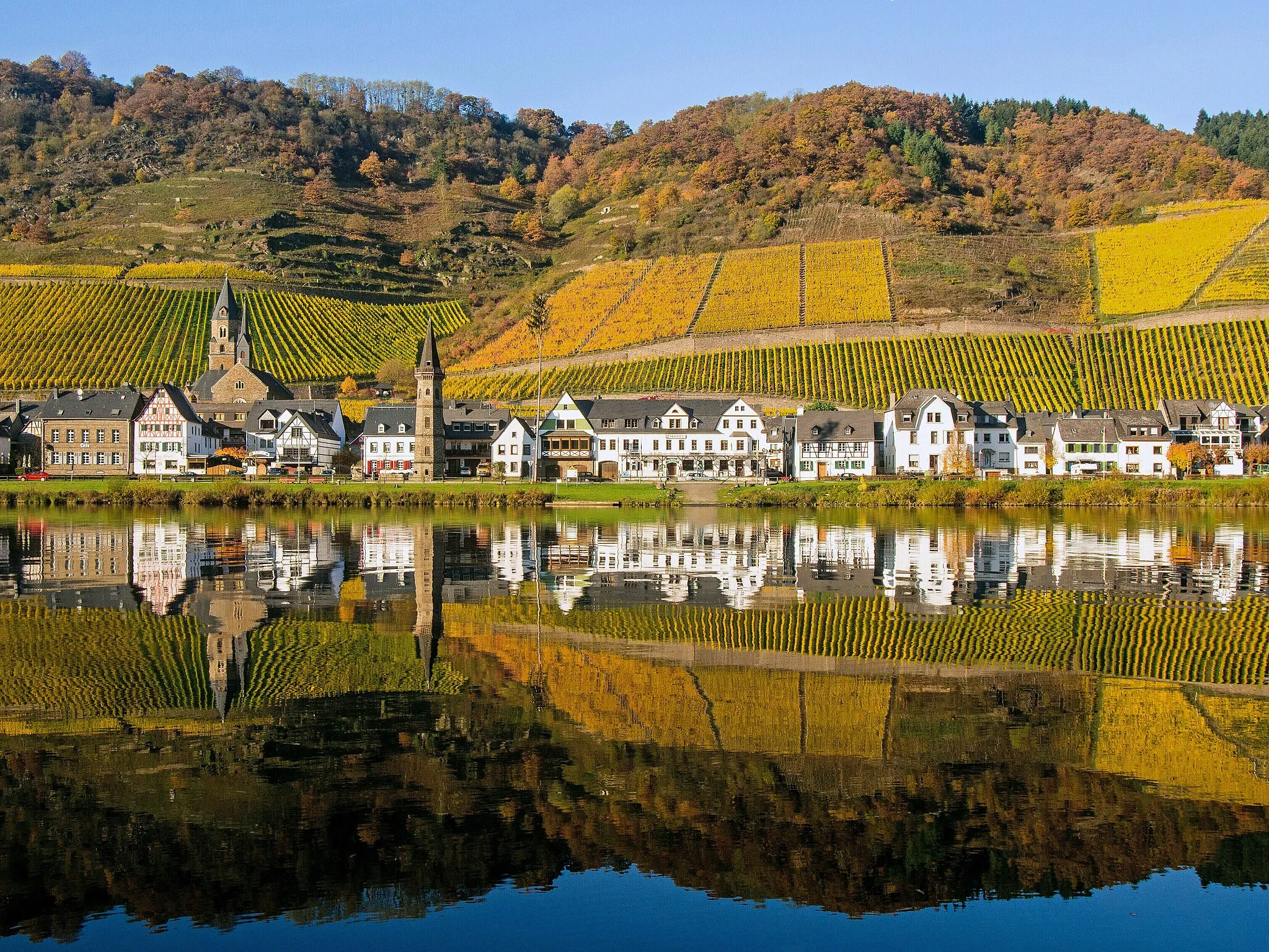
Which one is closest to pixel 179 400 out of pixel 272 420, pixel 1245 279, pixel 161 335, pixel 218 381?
pixel 272 420

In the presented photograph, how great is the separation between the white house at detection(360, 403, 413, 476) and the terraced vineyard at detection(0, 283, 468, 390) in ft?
89.6

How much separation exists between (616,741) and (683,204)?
155441mm

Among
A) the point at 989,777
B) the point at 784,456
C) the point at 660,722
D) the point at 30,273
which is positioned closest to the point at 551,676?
the point at 660,722

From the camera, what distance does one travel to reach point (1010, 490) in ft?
227

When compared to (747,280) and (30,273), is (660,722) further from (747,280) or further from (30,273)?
(30,273)

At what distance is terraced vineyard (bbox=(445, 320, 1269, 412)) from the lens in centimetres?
9494

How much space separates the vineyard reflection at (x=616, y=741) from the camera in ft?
33.6

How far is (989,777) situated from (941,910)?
117 inches

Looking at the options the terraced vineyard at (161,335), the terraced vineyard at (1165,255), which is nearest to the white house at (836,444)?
the terraced vineyard at (1165,255)

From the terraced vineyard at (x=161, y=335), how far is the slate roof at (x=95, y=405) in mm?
14213

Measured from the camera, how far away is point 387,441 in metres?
90.7

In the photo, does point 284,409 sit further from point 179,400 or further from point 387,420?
point 387,420

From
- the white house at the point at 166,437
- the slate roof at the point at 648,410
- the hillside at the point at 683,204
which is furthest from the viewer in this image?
the hillside at the point at 683,204

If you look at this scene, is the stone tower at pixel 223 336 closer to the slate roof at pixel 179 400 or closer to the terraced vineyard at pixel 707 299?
the terraced vineyard at pixel 707 299
